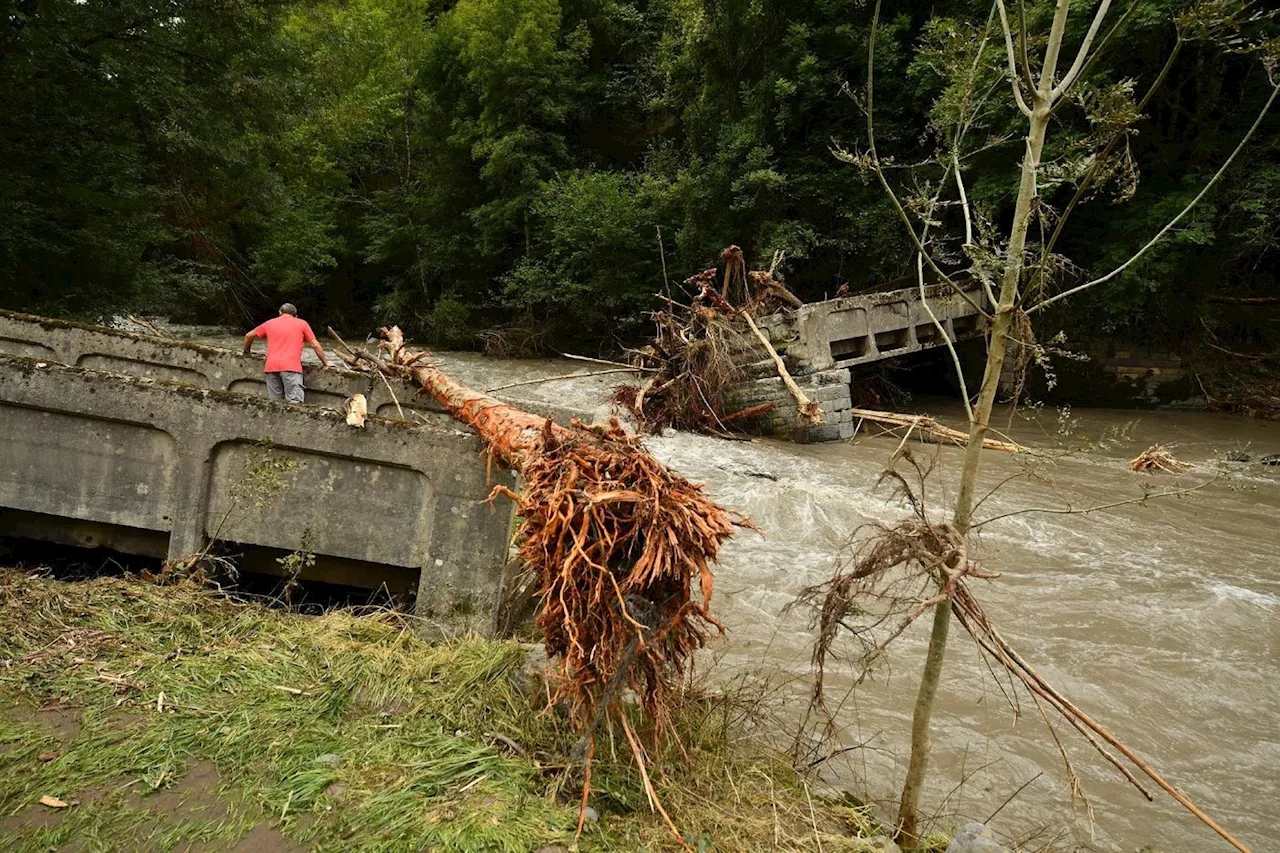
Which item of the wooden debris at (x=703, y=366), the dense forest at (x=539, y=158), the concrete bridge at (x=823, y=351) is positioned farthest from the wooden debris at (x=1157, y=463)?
the wooden debris at (x=703, y=366)

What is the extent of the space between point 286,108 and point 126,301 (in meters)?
4.74

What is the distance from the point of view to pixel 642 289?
2077 cm

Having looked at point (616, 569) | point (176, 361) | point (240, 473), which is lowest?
point (240, 473)

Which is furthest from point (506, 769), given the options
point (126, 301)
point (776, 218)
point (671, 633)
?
point (776, 218)

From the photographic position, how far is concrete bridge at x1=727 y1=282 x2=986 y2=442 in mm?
12008

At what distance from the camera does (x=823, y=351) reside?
12531 mm

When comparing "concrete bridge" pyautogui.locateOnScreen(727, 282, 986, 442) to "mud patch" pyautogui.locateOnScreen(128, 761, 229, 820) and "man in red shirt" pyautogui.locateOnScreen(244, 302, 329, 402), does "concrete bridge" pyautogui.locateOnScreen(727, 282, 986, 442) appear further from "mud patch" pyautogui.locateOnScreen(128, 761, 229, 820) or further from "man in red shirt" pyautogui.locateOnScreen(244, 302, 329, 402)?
"mud patch" pyautogui.locateOnScreen(128, 761, 229, 820)

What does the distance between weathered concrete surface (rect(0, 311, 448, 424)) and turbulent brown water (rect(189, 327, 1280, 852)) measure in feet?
13.2

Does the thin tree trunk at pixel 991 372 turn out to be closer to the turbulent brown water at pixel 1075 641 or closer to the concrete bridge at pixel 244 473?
the turbulent brown water at pixel 1075 641

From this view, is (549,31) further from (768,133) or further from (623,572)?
(623,572)

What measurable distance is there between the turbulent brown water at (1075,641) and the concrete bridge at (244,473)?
2.04m

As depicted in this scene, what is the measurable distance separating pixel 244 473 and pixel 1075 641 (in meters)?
6.28

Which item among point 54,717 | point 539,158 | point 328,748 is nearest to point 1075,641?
point 328,748

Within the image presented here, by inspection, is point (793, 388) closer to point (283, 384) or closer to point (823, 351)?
point (823, 351)
